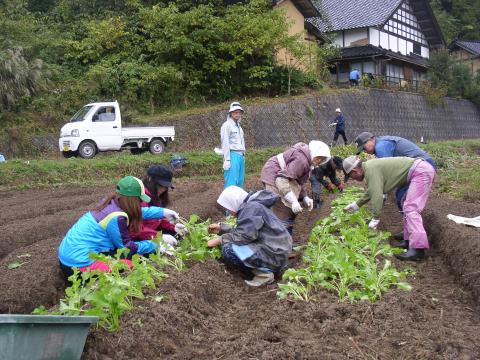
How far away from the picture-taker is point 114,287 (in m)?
3.79

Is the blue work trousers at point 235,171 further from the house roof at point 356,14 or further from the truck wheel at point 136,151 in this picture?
the house roof at point 356,14

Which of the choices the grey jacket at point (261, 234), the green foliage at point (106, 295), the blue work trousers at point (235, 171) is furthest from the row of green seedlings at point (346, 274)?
the blue work trousers at point (235, 171)

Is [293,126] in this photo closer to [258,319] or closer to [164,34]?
[164,34]

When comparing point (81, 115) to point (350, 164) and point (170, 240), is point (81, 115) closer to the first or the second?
point (170, 240)

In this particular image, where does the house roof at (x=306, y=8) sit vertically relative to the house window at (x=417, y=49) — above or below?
above

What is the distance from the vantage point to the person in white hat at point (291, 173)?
6.70 metres

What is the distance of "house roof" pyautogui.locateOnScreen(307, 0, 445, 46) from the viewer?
101 ft

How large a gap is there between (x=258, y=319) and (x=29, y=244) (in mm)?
4611

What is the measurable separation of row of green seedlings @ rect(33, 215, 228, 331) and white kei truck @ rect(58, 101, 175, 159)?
1197cm

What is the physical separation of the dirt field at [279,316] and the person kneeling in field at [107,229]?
67 centimetres

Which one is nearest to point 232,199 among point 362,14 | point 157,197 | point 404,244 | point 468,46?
point 157,197

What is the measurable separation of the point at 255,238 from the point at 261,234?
113mm

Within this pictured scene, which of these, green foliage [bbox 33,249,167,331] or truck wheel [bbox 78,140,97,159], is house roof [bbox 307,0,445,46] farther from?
green foliage [bbox 33,249,167,331]

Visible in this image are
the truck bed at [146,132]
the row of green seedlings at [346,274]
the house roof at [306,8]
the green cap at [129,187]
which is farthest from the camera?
the house roof at [306,8]
